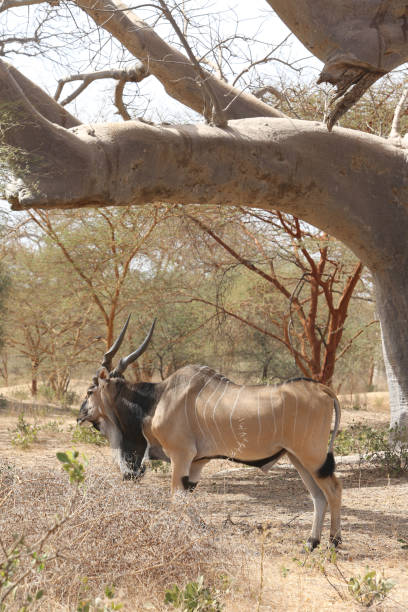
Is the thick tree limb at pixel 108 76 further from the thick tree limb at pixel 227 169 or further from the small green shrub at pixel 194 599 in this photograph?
the small green shrub at pixel 194 599

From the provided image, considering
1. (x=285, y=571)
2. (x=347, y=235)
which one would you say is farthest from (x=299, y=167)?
(x=285, y=571)

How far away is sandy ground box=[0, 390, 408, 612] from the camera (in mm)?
3086

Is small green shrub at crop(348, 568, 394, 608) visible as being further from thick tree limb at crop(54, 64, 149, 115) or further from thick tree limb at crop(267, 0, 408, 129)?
thick tree limb at crop(54, 64, 149, 115)

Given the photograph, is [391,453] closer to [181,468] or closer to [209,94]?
[181,468]

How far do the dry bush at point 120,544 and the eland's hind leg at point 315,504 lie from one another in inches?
36.2

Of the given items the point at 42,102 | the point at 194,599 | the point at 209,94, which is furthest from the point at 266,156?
the point at 194,599

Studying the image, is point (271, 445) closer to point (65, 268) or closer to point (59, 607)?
point (59, 607)

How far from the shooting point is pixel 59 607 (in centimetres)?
255

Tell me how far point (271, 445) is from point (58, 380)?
13247 mm

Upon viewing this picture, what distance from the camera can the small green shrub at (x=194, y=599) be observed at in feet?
8.16

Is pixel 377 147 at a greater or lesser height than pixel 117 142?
greater

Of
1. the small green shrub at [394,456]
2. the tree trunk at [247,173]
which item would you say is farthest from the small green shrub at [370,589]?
the small green shrub at [394,456]

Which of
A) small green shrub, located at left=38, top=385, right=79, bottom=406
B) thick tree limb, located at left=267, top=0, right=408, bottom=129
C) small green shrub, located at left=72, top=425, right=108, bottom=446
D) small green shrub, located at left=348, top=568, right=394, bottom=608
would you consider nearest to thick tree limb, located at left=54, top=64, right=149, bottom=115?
thick tree limb, located at left=267, top=0, right=408, bottom=129

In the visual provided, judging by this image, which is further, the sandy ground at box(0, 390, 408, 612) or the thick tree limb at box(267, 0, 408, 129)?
the thick tree limb at box(267, 0, 408, 129)
